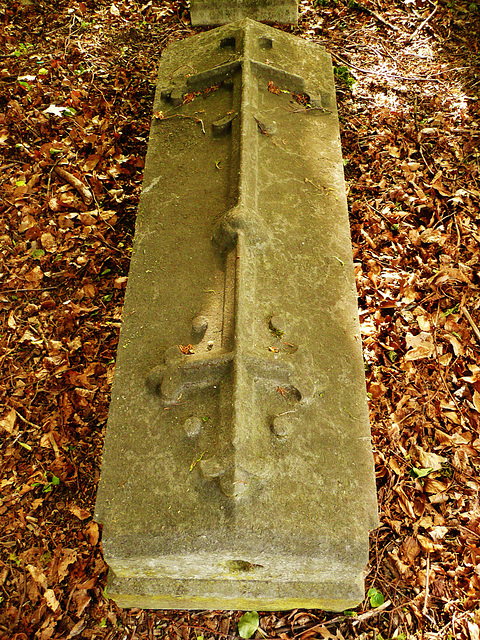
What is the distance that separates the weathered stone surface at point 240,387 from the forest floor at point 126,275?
0.55m

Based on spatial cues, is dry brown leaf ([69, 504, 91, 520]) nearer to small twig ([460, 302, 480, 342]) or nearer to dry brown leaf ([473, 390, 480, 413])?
dry brown leaf ([473, 390, 480, 413])

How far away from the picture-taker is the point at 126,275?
342 centimetres

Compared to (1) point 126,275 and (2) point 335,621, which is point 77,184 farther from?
(2) point 335,621

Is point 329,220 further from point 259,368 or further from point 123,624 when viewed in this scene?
point 123,624

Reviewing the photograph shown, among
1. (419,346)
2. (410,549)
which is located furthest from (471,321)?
(410,549)

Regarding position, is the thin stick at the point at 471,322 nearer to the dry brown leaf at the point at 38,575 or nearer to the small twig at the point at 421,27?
the dry brown leaf at the point at 38,575

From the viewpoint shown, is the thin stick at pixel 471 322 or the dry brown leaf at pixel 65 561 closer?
the dry brown leaf at pixel 65 561

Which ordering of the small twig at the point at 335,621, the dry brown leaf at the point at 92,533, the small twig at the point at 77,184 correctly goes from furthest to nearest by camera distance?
the small twig at the point at 77,184 < the dry brown leaf at the point at 92,533 < the small twig at the point at 335,621

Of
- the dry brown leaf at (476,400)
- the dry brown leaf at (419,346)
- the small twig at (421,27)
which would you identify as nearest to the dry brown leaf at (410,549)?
the dry brown leaf at (476,400)

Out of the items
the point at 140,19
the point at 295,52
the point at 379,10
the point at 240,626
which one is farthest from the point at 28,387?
the point at 379,10

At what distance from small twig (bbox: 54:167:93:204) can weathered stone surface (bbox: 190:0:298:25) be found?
2210 millimetres

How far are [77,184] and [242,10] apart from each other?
249 centimetres

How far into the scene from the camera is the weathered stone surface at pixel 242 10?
441 cm

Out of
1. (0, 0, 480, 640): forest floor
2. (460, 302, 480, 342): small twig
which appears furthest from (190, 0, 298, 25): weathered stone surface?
(460, 302, 480, 342): small twig
